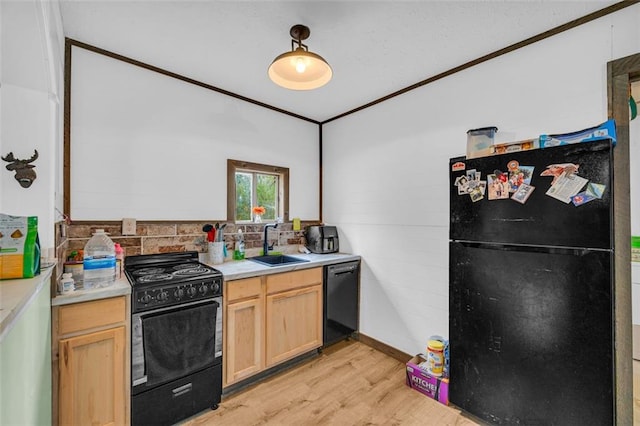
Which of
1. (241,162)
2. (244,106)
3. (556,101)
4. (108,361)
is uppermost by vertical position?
(244,106)

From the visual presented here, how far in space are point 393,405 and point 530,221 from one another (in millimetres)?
1531

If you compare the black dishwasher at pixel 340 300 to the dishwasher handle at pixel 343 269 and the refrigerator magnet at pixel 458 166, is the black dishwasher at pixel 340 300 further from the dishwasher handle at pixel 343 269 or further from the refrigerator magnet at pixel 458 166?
the refrigerator magnet at pixel 458 166

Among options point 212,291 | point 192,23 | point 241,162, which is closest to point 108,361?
point 212,291

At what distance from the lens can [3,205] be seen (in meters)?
1.28

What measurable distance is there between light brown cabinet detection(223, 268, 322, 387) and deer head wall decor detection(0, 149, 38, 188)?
3.92ft

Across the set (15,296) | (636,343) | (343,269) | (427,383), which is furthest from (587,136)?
(636,343)

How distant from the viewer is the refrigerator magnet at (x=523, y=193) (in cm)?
149

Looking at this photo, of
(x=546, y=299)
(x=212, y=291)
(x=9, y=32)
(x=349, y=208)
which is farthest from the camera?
(x=349, y=208)

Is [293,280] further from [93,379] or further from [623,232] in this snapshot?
[623,232]

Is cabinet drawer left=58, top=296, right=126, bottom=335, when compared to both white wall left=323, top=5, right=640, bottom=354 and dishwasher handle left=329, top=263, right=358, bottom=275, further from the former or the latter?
white wall left=323, top=5, right=640, bottom=354

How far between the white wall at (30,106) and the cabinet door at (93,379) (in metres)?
0.57

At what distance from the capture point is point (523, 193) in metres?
1.51

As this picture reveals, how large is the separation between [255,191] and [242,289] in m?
1.17

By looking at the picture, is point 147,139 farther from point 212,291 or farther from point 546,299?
point 546,299
